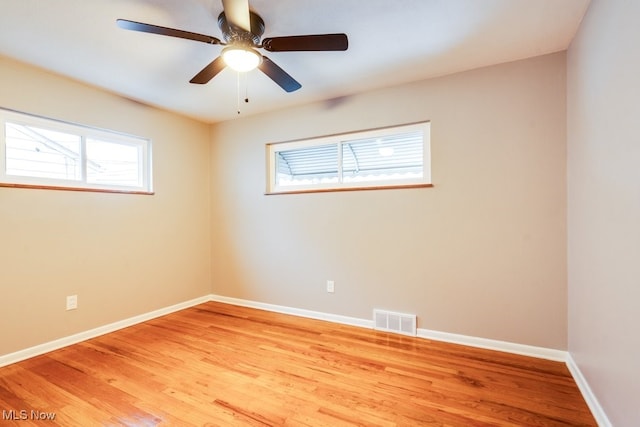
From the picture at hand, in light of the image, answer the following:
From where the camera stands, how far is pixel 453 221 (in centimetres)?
257

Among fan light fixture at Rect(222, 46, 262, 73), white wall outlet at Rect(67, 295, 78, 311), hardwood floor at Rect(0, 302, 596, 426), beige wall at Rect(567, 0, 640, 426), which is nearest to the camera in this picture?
beige wall at Rect(567, 0, 640, 426)

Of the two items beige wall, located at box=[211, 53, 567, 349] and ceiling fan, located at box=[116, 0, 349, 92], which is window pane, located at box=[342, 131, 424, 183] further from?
ceiling fan, located at box=[116, 0, 349, 92]

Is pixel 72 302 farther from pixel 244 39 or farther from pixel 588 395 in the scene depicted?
pixel 588 395

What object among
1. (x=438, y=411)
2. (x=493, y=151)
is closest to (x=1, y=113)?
(x=438, y=411)

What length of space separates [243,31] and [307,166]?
183 centimetres

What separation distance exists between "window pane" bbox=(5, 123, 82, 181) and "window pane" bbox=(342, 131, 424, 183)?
8.45 feet

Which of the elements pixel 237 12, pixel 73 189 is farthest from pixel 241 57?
pixel 73 189

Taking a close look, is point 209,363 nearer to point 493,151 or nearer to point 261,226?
point 261,226

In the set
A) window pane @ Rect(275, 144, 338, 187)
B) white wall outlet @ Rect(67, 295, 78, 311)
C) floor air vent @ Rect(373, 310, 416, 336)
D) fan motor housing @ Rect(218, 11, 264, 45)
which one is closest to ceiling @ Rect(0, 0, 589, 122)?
fan motor housing @ Rect(218, 11, 264, 45)

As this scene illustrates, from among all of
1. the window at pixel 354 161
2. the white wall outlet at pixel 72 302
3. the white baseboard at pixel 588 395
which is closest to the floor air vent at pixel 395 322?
the white baseboard at pixel 588 395

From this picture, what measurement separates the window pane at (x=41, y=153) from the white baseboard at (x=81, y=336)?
55.5 inches

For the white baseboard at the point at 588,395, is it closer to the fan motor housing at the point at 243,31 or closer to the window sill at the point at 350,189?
the window sill at the point at 350,189

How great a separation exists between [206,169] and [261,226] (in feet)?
3.81

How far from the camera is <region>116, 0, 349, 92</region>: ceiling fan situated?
1519 mm
